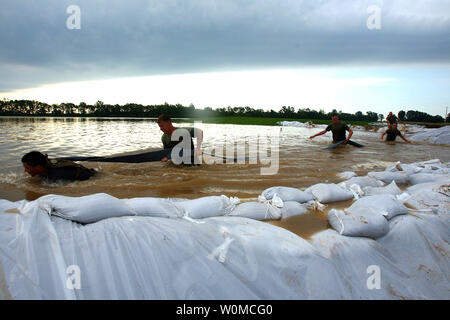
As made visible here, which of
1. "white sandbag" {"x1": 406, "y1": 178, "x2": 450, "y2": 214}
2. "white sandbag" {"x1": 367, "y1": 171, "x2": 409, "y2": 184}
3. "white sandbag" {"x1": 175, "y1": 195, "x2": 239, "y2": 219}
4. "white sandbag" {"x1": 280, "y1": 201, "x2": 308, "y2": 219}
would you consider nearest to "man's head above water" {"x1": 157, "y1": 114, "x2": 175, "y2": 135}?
"white sandbag" {"x1": 175, "y1": 195, "x2": 239, "y2": 219}

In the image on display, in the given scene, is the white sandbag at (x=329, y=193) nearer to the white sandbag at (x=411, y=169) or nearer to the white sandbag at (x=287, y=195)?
the white sandbag at (x=287, y=195)

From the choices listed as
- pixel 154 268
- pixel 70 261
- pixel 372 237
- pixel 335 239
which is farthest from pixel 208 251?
pixel 372 237

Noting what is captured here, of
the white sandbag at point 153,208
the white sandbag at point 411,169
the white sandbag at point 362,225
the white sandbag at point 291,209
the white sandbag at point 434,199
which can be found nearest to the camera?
the white sandbag at point 362,225

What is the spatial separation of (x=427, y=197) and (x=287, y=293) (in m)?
2.03

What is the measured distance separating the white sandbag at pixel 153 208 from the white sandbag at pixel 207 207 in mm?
98

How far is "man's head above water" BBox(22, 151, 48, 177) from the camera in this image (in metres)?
3.97

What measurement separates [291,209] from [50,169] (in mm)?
3827

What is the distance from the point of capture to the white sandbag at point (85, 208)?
183 cm

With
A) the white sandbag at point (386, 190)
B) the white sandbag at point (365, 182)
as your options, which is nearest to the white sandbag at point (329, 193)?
the white sandbag at point (386, 190)

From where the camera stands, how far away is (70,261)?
1387mm

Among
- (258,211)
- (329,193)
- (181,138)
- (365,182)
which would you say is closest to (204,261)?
(258,211)

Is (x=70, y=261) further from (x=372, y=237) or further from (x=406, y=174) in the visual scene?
(x=406, y=174)

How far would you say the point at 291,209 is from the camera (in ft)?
→ 9.04

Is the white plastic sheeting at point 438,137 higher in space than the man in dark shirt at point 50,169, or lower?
higher
